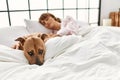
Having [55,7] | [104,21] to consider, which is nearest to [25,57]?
[55,7]

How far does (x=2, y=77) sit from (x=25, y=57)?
0.31 meters

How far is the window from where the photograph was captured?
6.96 feet

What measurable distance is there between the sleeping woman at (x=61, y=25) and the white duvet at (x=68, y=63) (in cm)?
32

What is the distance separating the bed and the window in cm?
75

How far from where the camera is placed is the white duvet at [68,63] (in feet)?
2.92

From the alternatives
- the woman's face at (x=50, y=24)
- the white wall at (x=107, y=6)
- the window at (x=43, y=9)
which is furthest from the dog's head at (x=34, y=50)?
the white wall at (x=107, y=6)

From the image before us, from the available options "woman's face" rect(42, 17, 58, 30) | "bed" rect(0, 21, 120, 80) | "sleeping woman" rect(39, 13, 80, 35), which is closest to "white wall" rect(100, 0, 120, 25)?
"sleeping woman" rect(39, 13, 80, 35)

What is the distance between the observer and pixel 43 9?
2.45m

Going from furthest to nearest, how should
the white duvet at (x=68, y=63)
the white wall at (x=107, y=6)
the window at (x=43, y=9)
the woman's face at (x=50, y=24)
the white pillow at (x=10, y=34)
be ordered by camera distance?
the white wall at (x=107, y=6) → the window at (x=43, y=9) → the woman's face at (x=50, y=24) → the white pillow at (x=10, y=34) → the white duvet at (x=68, y=63)

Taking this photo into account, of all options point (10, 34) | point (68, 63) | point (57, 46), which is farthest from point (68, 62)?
point (10, 34)

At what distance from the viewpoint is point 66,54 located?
1.15 metres

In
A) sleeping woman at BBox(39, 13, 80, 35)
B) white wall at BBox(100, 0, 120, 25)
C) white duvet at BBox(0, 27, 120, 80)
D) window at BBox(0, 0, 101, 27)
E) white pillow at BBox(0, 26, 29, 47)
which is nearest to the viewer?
white duvet at BBox(0, 27, 120, 80)

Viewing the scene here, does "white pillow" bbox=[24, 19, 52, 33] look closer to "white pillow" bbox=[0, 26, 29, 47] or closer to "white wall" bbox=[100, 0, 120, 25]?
"white pillow" bbox=[0, 26, 29, 47]

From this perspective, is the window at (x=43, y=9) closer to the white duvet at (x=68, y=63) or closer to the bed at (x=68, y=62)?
the bed at (x=68, y=62)
